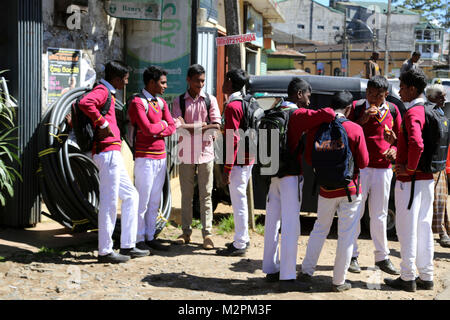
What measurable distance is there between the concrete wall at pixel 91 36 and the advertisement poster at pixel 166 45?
0.87 ft

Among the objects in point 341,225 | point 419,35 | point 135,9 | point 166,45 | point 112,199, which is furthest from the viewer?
point 419,35

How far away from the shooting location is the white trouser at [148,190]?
6.16 meters

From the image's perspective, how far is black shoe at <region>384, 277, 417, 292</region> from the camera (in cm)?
525

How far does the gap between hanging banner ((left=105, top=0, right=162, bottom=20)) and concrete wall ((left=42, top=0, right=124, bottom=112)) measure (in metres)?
0.17

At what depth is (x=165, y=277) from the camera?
215 inches

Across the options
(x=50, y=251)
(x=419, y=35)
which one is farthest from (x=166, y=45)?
(x=419, y=35)

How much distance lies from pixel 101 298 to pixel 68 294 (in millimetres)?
312

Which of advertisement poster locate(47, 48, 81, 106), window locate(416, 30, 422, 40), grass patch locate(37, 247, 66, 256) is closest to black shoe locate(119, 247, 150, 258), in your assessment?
grass patch locate(37, 247, 66, 256)

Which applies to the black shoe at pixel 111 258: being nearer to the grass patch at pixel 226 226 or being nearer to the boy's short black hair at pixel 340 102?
the grass patch at pixel 226 226

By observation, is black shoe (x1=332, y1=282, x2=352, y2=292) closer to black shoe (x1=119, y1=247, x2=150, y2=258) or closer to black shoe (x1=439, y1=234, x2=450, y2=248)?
black shoe (x1=119, y1=247, x2=150, y2=258)

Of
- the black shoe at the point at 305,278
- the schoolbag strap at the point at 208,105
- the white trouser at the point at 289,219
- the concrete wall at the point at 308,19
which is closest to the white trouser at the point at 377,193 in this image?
the black shoe at the point at 305,278

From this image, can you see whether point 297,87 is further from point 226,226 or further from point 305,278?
point 226,226

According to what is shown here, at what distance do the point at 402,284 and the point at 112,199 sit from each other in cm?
A: 296

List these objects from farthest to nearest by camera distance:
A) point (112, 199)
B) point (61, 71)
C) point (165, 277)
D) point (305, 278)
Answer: point (61, 71)
point (112, 199)
point (165, 277)
point (305, 278)
